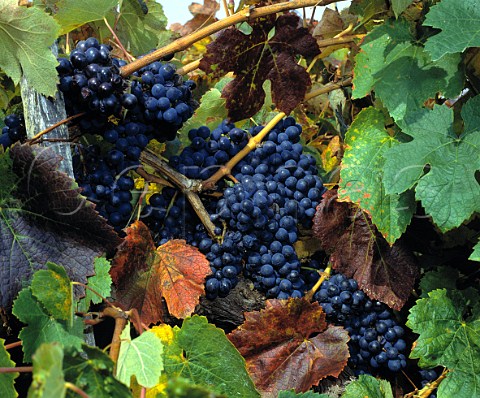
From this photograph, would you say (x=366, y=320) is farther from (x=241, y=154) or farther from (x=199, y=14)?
(x=199, y=14)

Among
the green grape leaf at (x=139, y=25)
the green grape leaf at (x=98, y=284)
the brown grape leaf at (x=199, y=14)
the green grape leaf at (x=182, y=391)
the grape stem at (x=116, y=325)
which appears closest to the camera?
the green grape leaf at (x=182, y=391)

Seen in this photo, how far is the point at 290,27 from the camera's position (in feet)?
4.65

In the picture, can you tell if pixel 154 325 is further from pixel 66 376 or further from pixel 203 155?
pixel 66 376

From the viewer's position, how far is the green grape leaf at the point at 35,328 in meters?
0.97

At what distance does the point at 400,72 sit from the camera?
1371mm

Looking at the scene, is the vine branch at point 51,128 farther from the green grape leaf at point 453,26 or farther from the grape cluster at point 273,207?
the green grape leaf at point 453,26

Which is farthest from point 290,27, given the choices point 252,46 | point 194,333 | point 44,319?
point 44,319

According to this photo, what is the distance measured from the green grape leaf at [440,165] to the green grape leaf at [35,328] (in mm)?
698

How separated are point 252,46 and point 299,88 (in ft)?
0.49

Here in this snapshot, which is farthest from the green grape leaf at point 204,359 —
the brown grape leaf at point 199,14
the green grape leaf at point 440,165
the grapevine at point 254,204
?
the brown grape leaf at point 199,14

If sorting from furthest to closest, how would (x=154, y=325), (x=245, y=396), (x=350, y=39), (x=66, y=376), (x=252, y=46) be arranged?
1. (x=350, y=39)
2. (x=252, y=46)
3. (x=154, y=325)
4. (x=245, y=396)
5. (x=66, y=376)

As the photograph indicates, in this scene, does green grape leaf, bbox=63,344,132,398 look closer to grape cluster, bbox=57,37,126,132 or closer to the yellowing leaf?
grape cluster, bbox=57,37,126,132

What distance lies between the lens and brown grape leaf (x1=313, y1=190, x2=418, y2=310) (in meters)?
1.39

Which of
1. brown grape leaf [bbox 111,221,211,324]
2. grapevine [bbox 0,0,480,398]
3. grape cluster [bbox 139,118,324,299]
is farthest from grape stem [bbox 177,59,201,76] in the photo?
brown grape leaf [bbox 111,221,211,324]
